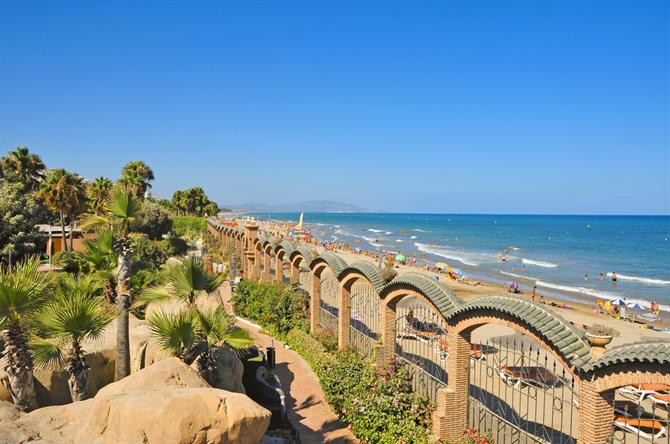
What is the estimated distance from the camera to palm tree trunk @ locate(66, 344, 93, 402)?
25.3 ft

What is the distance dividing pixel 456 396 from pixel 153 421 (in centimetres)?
590

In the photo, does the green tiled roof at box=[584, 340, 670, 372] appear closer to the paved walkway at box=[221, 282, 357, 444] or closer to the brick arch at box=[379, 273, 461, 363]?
the brick arch at box=[379, 273, 461, 363]

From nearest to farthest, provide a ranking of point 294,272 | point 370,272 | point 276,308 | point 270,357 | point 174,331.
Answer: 1. point 174,331
2. point 370,272
3. point 270,357
4. point 276,308
5. point 294,272

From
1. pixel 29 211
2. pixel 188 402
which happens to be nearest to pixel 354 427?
pixel 188 402

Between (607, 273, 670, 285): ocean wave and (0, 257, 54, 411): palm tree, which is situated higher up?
(0, 257, 54, 411): palm tree

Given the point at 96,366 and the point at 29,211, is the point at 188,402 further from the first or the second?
the point at 29,211

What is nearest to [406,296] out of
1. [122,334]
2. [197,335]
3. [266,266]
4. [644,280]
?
[197,335]

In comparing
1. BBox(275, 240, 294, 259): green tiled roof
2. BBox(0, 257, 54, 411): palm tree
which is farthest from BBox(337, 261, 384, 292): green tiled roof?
BBox(0, 257, 54, 411): palm tree

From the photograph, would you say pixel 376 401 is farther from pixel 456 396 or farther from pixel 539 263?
pixel 539 263

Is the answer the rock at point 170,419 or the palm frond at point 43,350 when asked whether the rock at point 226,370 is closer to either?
the palm frond at point 43,350

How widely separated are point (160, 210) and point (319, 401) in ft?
122

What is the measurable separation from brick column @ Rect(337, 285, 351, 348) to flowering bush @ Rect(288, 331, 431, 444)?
1.27m

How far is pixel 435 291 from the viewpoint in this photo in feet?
32.6

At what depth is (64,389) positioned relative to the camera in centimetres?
877
